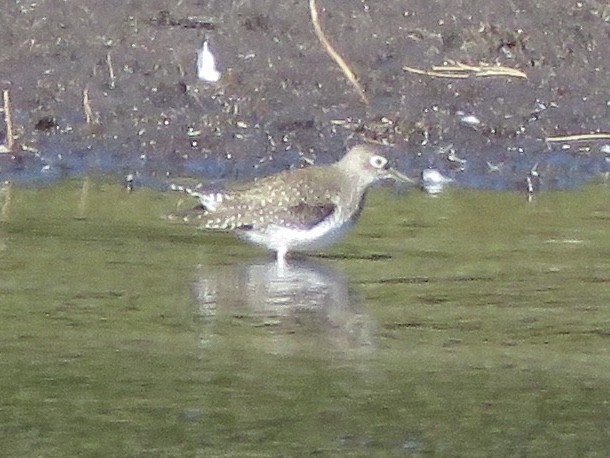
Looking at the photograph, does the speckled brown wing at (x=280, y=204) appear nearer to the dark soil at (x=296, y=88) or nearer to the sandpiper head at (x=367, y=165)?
the sandpiper head at (x=367, y=165)

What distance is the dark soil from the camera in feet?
41.9

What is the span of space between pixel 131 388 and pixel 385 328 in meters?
1.29

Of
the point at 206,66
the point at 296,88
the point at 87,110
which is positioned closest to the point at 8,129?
the point at 87,110

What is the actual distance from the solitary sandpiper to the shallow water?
12 cm

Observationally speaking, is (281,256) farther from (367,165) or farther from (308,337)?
(308,337)

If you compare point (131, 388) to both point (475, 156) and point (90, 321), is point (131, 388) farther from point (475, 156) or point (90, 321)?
point (475, 156)

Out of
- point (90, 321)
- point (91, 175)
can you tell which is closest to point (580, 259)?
point (90, 321)

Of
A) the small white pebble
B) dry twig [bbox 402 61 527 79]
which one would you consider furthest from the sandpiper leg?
dry twig [bbox 402 61 527 79]

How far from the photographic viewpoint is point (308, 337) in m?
8.65

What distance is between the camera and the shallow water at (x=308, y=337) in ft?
24.4

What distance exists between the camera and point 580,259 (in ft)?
32.6

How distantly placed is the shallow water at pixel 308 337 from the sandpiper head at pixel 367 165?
250 millimetres

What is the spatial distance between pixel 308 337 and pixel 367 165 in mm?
2475

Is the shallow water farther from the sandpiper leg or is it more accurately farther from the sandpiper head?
the sandpiper head
